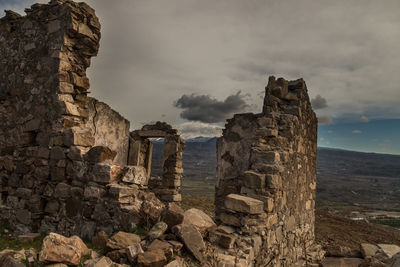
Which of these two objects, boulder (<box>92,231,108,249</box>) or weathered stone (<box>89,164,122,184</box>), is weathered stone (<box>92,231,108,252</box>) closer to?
boulder (<box>92,231,108,249</box>)

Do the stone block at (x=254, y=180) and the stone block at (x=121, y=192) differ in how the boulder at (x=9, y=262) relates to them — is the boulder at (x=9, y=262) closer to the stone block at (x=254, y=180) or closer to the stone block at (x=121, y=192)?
the stone block at (x=121, y=192)

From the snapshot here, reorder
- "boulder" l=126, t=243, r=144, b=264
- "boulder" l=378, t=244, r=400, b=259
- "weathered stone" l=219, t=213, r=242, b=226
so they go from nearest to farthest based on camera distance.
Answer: "boulder" l=126, t=243, r=144, b=264, "weathered stone" l=219, t=213, r=242, b=226, "boulder" l=378, t=244, r=400, b=259

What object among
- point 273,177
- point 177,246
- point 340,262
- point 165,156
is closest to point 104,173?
point 177,246

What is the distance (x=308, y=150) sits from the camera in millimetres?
6207

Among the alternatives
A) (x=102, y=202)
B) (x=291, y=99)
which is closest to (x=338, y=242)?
(x=291, y=99)

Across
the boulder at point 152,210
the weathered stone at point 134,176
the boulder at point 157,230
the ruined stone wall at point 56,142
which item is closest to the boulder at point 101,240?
the ruined stone wall at point 56,142

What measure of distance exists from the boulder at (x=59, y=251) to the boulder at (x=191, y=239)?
963mm

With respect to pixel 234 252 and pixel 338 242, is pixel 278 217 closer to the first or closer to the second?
pixel 234 252

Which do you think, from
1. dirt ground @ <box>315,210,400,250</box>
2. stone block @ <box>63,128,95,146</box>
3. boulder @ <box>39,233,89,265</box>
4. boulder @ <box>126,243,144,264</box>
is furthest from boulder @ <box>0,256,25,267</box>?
dirt ground @ <box>315,210,400,250</box>

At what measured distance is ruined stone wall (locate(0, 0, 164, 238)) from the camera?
11.8 feet

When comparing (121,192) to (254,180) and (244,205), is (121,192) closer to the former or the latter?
(244,205)

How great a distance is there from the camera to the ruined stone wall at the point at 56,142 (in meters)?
3.59

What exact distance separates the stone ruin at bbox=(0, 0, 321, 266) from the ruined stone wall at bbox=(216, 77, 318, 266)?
17 millimetres

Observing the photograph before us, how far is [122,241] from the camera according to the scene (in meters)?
2.80
